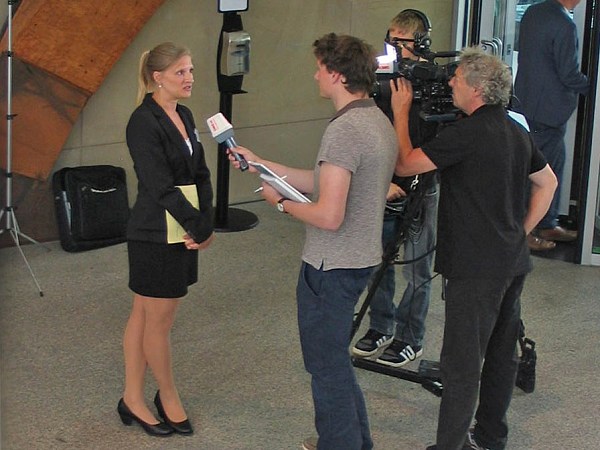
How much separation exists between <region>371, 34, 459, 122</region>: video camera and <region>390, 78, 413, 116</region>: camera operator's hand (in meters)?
0.04

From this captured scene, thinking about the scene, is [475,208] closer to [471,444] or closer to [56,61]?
[471,444]

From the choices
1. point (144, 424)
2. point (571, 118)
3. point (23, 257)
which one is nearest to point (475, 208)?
point (144, 424)

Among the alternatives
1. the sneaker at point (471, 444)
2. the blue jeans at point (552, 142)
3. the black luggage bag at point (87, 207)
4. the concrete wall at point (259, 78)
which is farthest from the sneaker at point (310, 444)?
the blue jeans at point (552, 142)

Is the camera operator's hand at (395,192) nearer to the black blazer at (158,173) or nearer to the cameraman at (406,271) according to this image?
the cameraman at (406,271)

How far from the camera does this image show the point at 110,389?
4.21 m

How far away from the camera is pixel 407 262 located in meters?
4.16

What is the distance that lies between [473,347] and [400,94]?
87cm

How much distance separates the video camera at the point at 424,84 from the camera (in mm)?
3572

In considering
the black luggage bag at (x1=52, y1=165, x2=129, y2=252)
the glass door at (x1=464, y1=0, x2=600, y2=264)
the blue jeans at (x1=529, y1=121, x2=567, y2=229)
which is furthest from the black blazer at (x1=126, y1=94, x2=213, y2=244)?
the blue jeans at (x1=529, y1=121, x2=567, y2=229)

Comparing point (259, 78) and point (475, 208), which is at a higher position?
point (259, 78)

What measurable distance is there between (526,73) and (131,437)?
344 centimetres

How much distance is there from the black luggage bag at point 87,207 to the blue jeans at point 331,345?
8.53 feet

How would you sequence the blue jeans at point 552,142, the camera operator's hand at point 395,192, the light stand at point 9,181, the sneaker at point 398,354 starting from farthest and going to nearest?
1. the blue jeans at point 552,142
2. the light stand at point 9,181
3. the sneaker at point 398,354
4. the camera operator's hand at point 395,192

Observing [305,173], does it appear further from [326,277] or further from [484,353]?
[484,353]
